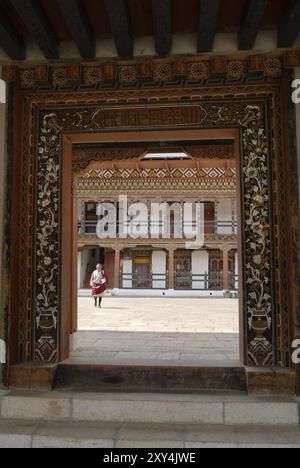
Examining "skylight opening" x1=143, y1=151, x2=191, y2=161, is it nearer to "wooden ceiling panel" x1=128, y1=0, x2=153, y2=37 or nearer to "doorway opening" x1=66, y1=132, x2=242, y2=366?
"wooden ceiling panel" x1=128, y1=0, x2=153, y2=37

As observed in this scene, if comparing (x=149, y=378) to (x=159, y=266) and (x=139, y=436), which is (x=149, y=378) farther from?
(x=159, y=266)

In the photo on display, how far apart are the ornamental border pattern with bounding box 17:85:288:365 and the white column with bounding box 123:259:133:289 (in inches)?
964

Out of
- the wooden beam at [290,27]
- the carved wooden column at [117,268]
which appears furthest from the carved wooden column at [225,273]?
the wooden beam at [290,27]

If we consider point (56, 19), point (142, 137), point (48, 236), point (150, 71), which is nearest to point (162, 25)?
point (150, 71)

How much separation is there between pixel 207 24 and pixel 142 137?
1400mm

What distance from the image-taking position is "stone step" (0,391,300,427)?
12.9 feet

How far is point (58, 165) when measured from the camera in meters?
4.86

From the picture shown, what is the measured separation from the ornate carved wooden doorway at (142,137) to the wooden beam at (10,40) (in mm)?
410

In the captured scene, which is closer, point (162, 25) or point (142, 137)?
point (162, 25)

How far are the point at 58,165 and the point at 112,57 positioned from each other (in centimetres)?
125

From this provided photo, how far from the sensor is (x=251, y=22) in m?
3.94

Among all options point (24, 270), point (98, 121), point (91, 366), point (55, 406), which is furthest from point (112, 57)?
point (55, 406)

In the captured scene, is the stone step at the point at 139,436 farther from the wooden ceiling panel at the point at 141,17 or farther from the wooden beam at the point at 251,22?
the wooden ceiling panel at the point at 141,17
